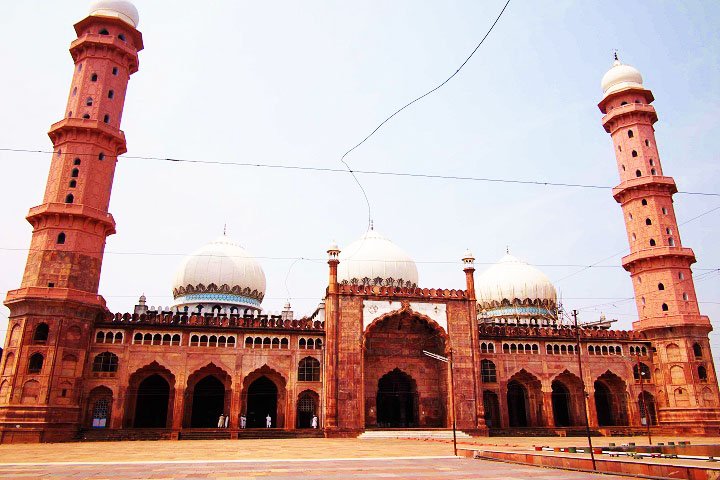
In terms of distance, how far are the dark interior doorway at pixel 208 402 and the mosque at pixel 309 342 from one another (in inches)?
3.3

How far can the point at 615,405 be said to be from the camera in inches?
1368

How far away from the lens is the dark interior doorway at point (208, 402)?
31094mm

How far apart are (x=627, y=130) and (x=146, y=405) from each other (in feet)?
114

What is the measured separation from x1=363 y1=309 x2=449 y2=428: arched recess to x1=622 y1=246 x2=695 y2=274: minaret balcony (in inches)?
549

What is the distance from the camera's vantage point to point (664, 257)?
33.8 m

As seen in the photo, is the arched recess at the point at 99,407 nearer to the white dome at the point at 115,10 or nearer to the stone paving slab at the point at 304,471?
the stone paving slab at the point at 304,471

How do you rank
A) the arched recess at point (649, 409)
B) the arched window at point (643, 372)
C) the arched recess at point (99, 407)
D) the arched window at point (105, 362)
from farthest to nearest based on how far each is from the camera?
1. the arched window at point (643, 372)
2. the arched recess at point (649, 409)
3. the arched window at point (105, 362)
4. the arched recess at point (99, 407)

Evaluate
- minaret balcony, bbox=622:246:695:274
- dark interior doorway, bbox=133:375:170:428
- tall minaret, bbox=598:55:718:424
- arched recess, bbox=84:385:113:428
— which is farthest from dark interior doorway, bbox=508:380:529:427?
arched recess, bbox=84:385:113:428

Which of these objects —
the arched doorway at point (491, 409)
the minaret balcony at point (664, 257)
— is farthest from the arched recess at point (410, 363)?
the minaret balcony at point (664, 257)

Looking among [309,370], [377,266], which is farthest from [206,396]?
[377,266]

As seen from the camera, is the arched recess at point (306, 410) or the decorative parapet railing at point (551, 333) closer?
the arched recess at point (306, 410)

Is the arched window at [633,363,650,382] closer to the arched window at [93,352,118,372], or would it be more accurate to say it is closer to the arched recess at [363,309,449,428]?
the arched recess at [363,309,449,428]

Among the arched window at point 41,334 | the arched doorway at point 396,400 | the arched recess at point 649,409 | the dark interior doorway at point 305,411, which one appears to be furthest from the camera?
the arched recess at point 649,409

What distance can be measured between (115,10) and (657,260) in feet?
117
